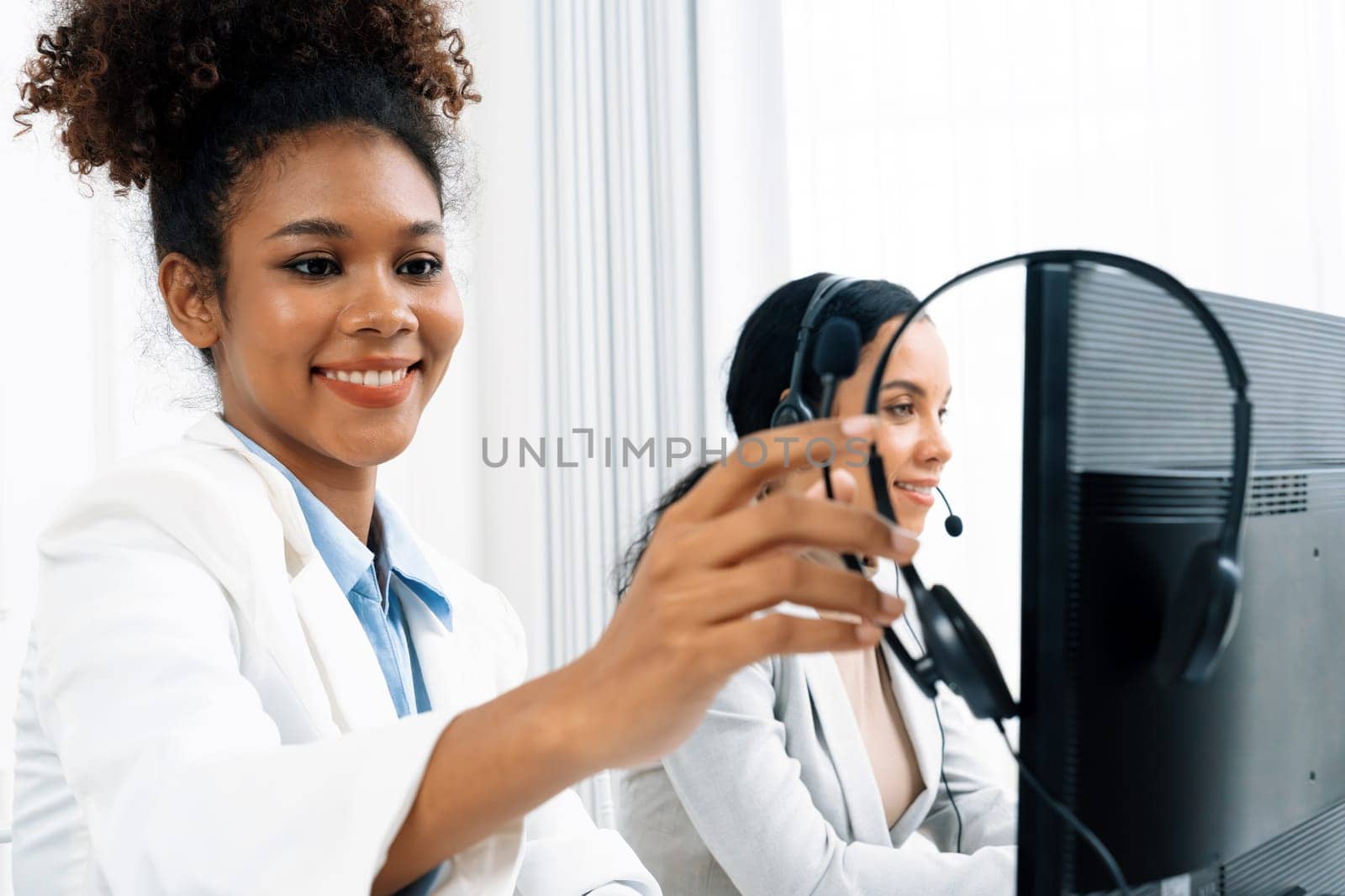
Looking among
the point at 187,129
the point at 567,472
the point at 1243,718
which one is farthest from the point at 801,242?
the point at 1243,718

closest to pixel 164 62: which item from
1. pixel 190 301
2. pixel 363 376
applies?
pixel 190 301

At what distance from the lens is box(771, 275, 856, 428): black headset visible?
0.91 metres

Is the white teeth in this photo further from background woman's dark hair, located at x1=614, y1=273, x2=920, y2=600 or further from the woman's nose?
background woman's dark hair, located at x1=614, y1=273, x2=920, y2=600

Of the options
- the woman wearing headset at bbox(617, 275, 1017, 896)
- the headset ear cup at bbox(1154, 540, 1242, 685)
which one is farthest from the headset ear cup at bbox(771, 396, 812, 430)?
the headset ear cup at bbox(1154, 540, 1242, 685)

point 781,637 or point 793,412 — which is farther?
point 793,412

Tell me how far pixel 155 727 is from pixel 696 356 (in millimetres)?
2195

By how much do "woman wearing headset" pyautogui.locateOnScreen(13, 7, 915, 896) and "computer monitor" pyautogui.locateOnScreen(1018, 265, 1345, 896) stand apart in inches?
3.1

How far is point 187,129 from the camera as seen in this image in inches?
40.7

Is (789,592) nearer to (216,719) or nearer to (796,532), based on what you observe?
(796,532)

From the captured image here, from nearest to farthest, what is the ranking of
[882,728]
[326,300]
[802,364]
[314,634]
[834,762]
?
[314,634], [326,300], [802,364], [834,762], [882,728]

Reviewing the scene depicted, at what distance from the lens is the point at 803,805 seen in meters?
1.26

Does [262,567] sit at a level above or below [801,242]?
below

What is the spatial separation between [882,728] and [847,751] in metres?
0.13

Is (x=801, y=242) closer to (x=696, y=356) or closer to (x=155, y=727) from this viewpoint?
(x=696, y=356)
